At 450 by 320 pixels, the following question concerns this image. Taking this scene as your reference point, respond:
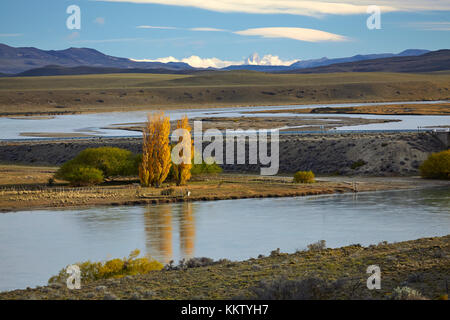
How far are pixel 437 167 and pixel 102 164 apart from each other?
21.7 metres

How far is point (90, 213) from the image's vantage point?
31.4 meters

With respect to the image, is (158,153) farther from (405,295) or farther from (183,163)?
(405,295)

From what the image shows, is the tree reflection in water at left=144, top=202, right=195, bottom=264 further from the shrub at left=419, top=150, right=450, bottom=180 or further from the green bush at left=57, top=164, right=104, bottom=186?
the shrub at left=419, top=150, right=450, bottom=180

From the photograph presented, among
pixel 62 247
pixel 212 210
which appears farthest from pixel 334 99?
pixel 62 247

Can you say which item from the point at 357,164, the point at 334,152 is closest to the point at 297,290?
the point at 357,164

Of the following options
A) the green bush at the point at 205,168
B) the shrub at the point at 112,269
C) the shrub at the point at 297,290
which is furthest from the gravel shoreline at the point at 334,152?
the shrub at the point at 297,290

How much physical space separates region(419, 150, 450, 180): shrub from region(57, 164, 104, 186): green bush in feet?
69.7

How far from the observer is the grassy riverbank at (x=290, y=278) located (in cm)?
1224

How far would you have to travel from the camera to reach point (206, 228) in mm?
27156

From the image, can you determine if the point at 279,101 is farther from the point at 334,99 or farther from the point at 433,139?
the point at 433,139
